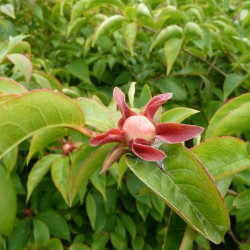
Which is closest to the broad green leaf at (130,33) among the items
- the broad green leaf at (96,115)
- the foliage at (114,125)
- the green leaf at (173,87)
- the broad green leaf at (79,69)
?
the foliage at (114,125)

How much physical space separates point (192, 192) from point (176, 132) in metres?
0.08

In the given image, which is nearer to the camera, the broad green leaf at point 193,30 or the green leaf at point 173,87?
the broad green leaf at point 193,30

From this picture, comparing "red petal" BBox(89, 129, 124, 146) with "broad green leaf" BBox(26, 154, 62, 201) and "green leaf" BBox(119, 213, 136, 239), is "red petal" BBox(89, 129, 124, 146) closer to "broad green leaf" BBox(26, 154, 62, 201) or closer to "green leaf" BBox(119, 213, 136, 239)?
"broad green leaf" BBox(26, 154, 62, 201)

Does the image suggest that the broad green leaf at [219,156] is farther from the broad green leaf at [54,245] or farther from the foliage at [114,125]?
the broad green leaf at [54,245]

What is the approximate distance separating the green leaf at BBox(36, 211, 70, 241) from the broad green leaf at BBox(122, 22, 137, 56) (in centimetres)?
60

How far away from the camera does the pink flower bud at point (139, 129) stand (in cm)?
43

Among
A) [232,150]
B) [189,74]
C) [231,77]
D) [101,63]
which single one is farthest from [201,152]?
[101,63]

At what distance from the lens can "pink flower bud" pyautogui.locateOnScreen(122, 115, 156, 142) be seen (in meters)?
0.43

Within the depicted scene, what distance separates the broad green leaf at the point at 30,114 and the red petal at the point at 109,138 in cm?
5

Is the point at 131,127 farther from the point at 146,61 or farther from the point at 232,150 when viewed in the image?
the point at 146,61

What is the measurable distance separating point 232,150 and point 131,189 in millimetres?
690

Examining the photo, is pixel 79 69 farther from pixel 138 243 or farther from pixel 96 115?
pixel 96 115

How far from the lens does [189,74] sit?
1.26 meters

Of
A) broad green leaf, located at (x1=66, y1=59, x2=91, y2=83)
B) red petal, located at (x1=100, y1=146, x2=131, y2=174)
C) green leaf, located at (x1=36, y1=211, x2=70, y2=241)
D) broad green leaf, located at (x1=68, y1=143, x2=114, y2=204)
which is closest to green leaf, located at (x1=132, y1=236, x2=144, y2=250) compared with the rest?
green leaf, located at (x1=36, y1=211, x2=70, y2=241)
